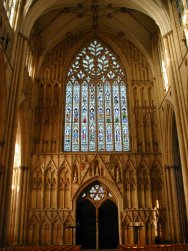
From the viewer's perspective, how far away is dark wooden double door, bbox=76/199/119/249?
55.3ft

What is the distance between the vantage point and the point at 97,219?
17266mm

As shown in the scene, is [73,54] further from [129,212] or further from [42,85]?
[129,212]

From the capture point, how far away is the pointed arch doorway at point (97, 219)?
666 inches

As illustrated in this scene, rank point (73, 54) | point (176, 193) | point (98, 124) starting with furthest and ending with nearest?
point (73, 54) < point (98, 124) < point (176, 193)

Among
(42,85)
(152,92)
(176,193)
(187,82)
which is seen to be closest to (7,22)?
(42,85)

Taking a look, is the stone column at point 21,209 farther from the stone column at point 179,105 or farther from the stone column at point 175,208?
the stone column at point 179,105

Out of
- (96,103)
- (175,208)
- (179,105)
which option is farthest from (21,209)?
(179,105)

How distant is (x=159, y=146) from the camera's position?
18234 mm

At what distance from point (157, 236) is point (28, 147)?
8.72 metres

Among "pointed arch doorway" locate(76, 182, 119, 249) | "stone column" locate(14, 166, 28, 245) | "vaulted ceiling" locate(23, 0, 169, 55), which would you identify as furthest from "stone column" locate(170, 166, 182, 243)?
"vaulted ceiling" locate(23, 0, 169, 55)

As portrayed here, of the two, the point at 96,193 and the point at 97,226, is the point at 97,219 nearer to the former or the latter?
the point at 97,226

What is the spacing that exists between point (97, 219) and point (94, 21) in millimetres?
13093

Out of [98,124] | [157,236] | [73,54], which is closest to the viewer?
[157,236]

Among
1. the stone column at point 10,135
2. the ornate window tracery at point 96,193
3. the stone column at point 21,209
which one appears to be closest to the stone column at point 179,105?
the ornate window tracery at point 96,193
